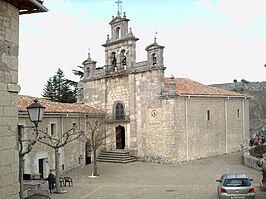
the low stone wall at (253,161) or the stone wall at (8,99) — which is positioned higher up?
the stone wall at (8,99)

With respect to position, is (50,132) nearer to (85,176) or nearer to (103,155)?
(85,176)

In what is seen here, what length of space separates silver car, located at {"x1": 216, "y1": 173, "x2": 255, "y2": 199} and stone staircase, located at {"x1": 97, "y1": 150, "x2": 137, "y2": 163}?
1565cm

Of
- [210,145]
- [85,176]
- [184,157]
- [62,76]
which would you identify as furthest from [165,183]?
[62,76]

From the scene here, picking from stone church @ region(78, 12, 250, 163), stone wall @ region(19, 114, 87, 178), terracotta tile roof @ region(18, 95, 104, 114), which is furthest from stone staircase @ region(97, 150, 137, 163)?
terracotta tile roof @ region(18, 95, 104, 114)

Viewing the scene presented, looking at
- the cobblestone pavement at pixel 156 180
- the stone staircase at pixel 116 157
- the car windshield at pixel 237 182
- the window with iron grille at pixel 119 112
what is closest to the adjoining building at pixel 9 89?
the car windshield at pixel 237 182

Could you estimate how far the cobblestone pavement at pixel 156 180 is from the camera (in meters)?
17.2

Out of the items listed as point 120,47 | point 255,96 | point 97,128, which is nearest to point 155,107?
point 97,128

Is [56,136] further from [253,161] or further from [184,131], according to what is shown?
[253,161]

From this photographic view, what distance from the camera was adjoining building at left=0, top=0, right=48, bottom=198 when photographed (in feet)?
24.2

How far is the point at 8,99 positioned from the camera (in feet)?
24.9

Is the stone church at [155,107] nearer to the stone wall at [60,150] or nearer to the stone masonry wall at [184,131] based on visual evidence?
the stone masonry wall at [184,131]

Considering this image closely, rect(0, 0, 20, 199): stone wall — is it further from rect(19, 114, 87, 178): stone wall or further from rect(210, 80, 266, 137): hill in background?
rect(210, 80, 266, 137): hill in background

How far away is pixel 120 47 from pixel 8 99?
953 inches

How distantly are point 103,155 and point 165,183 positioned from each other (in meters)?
11.4
